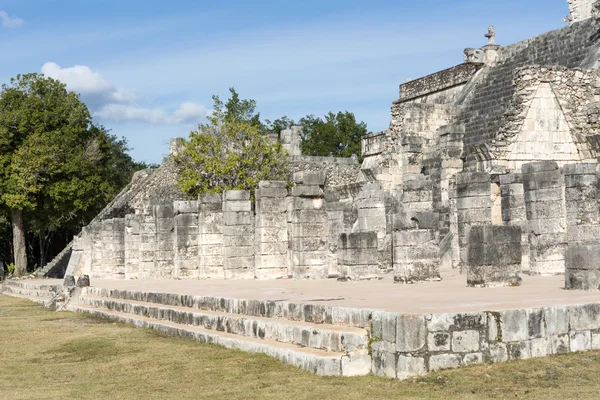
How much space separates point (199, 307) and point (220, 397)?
504 cm

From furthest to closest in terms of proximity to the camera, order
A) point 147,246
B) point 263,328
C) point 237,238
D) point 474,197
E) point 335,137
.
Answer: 1. point 335,137
2. point 147,246
3. point 237,238
4. point 474,197
5. point 263,328

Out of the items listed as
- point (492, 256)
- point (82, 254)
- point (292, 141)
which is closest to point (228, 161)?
point (292, 141)

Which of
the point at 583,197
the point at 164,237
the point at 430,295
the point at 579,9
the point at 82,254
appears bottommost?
the point at 430,295

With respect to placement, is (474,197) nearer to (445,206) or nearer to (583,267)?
(583,267)

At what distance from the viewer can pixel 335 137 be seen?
197 feet

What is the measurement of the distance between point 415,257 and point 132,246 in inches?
480

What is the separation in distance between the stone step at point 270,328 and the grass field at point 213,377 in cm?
41

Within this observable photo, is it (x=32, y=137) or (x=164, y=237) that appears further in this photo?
(x=32, y=137)

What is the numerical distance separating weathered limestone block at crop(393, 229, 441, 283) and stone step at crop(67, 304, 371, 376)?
148 inches

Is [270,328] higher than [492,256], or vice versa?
[492,256]

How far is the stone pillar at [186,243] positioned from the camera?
20.5m

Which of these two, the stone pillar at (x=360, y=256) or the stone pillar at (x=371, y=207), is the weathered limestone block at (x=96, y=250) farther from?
the stone pillar at (x=360, y=256)

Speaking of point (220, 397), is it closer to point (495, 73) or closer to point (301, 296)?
point (301, 296)

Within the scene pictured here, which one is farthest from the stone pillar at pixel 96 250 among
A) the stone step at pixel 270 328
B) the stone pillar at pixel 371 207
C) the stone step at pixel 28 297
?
the stone step at pixel 270 328
